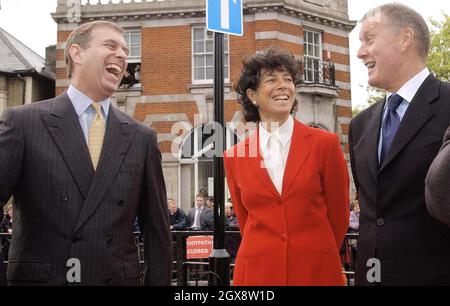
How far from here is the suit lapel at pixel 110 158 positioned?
2764mm

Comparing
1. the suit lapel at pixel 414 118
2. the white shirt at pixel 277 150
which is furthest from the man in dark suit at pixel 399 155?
the white shirt at pixel 277 150

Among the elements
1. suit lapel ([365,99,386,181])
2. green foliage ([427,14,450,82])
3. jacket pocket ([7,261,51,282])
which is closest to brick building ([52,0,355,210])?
green foliage ([427,14,450,82])

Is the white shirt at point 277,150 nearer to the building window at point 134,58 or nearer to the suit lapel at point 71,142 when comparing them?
the suit lapel at point 71,142

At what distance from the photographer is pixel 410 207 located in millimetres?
2699

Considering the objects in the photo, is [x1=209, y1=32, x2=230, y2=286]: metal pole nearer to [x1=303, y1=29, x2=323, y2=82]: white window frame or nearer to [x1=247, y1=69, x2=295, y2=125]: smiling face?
[x1=247, y1=69, x2=295, y2=125]: smiling face

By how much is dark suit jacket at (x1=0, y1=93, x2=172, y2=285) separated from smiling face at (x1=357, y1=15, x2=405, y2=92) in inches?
60.6

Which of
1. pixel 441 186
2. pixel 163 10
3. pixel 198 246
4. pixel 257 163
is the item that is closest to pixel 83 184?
pixel 257 163

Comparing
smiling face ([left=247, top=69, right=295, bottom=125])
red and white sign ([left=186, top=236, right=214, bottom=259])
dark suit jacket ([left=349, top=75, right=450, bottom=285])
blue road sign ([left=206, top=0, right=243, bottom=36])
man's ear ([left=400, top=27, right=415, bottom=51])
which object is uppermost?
blue road sign ([left=206, top=0, right=243, bottom=36])

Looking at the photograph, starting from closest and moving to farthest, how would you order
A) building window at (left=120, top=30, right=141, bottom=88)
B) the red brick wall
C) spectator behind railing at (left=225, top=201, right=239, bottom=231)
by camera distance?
spectator behind railing at (left=225, top=201, right=239, bottom=231) < the red brick wall < building window at (left=120, top=30, right=141, bottom=88)

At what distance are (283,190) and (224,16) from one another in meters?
2.54

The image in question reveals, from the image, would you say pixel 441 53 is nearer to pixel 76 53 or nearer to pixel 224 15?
pixel 224 15

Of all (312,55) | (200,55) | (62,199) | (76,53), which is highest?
(312,55)

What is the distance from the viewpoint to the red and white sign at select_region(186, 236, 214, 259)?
698cm

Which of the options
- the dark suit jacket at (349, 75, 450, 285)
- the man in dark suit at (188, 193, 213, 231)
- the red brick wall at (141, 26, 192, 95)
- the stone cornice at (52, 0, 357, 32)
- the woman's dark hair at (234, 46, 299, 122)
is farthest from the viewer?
the red brick wall at (141, 26, 192, 95)
